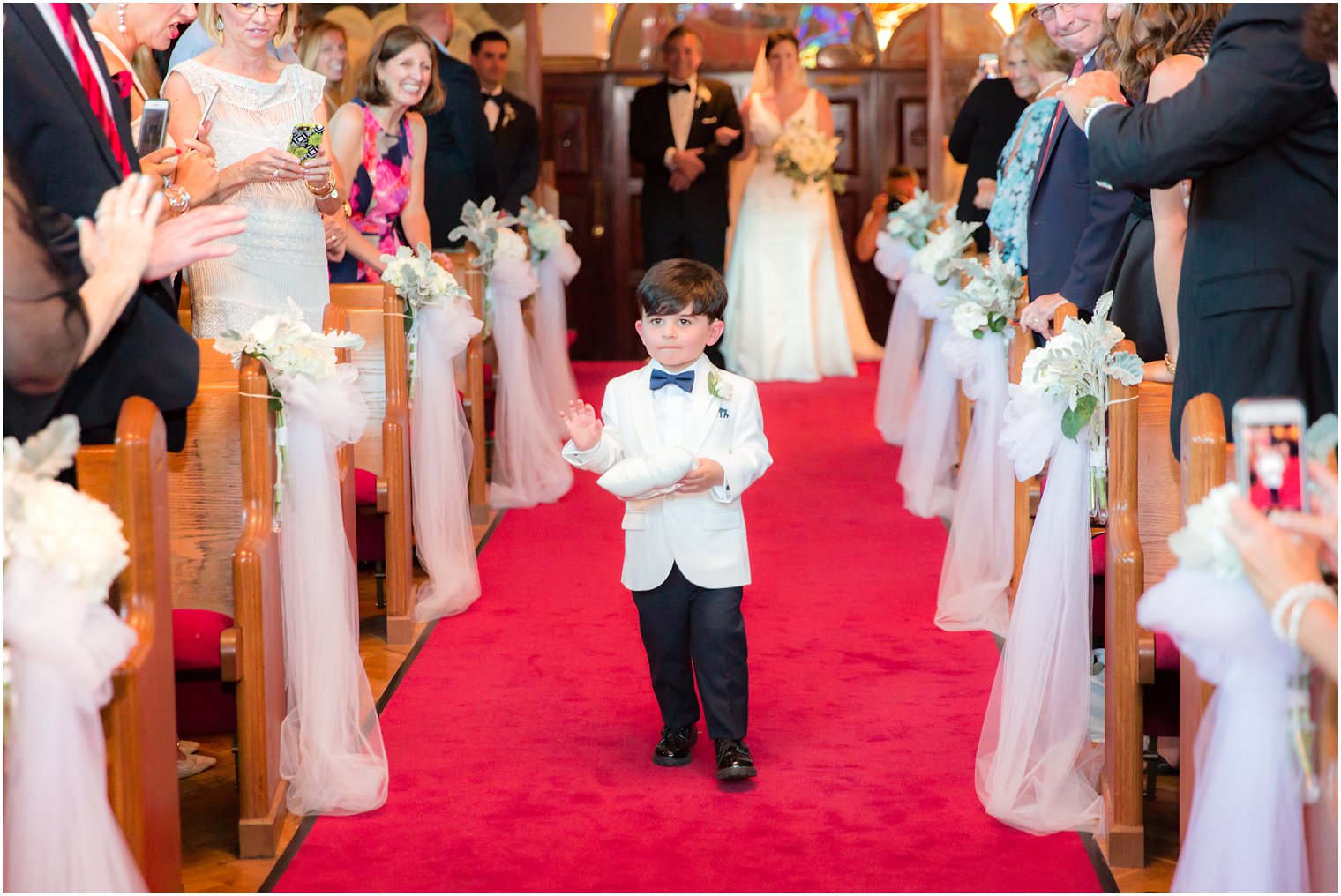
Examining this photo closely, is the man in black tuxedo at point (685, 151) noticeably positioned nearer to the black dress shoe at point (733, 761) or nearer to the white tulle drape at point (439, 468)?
the white tulle drape at point (439, 468)

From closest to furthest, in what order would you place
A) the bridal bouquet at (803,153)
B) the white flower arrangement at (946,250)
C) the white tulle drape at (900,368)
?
the white flower arrangement at (946,250) < the white tulle drape at (900,368) < the bridal bouquet at (803,153)

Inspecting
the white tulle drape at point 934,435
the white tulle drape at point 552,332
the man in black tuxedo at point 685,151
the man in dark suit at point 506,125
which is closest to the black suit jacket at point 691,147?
the man in black tuxedo at point 685,151

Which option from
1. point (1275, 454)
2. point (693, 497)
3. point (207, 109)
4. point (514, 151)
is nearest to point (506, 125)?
point (514, 151)

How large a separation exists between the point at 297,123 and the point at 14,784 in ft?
9.00

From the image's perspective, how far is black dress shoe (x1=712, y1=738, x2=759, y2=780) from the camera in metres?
3.64

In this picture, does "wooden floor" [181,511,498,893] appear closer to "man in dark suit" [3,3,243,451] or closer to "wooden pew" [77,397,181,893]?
"wooden pew" [77,397,181,893]

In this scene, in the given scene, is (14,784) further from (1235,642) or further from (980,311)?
(980,311)

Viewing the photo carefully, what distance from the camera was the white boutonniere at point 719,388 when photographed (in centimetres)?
366

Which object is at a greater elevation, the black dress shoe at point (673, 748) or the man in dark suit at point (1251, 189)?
the man in dark suit at point (1251, 189)

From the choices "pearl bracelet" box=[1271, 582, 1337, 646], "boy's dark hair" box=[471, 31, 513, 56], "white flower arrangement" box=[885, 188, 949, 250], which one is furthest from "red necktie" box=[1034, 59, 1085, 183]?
"boy's dark hair" box=[471, 31, 513, 56]

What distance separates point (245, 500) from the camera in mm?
3410

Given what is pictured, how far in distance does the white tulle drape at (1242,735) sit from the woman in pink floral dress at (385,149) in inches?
158

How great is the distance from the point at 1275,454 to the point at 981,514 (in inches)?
113

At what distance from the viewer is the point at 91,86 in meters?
2.76
